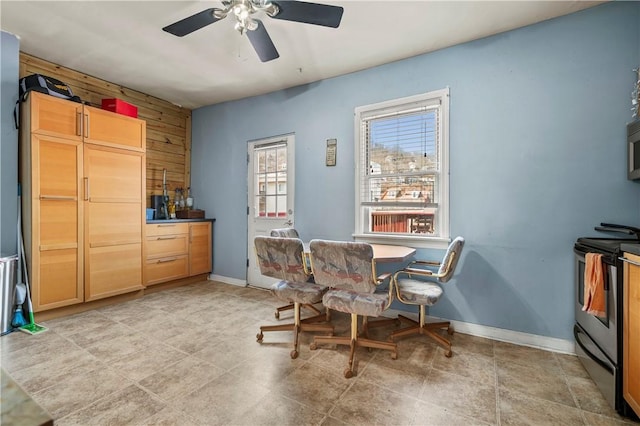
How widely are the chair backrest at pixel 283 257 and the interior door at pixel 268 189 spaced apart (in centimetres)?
152

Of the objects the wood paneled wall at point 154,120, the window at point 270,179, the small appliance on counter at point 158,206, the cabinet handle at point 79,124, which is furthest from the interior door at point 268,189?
the cabinet handle at point 79,124

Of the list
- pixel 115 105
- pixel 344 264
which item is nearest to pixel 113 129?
pixel 115 105

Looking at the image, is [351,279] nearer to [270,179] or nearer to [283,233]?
[283,233]

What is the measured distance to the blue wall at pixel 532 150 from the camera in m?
2.32

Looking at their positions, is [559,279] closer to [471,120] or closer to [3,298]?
[471,120]

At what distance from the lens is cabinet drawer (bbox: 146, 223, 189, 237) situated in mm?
3929

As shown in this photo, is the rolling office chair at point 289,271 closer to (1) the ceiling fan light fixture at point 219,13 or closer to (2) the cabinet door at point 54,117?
(1) the ceiling fan light fixture at point 219,13

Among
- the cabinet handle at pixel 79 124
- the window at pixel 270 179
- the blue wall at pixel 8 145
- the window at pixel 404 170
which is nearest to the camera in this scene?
the blue wall at pixel 8 145

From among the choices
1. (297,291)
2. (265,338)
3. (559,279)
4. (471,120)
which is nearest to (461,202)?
(471,120)

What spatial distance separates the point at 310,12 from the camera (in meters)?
2.03

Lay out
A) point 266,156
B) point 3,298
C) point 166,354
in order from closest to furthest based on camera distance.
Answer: point 166,354, point 3,298, point 266,156

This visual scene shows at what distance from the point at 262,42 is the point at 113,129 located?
7.53 ft

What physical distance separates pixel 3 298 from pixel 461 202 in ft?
14.1

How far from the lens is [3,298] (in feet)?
8.65
